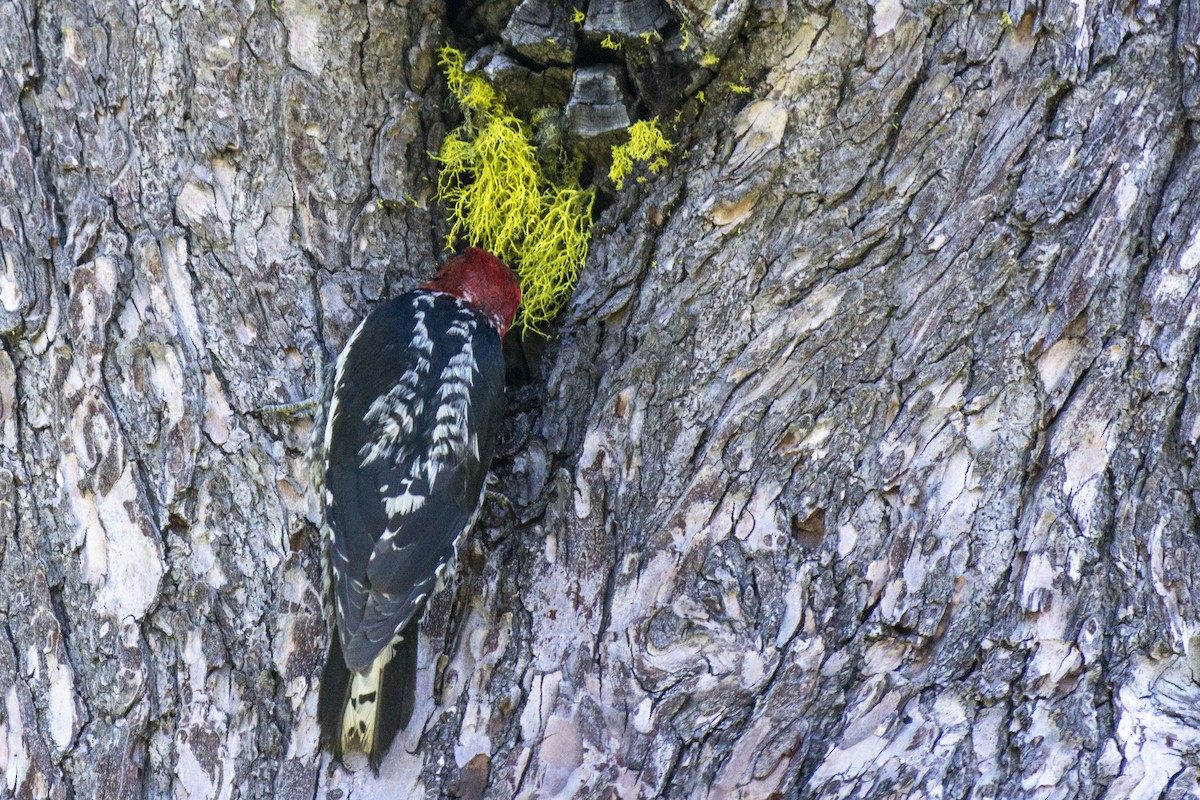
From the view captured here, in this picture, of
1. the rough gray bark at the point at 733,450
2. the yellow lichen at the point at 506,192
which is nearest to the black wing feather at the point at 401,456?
the rough gray bark at the point at 733,450

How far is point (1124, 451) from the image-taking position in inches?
96.1

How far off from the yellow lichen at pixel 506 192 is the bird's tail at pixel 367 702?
3.75ft

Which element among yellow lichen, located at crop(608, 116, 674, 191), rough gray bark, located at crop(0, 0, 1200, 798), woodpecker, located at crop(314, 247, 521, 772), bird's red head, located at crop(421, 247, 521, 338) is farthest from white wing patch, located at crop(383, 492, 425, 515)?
yellow lichen, located at crop(608, 116, 674, 191)

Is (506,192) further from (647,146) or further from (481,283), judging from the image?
(647,146)

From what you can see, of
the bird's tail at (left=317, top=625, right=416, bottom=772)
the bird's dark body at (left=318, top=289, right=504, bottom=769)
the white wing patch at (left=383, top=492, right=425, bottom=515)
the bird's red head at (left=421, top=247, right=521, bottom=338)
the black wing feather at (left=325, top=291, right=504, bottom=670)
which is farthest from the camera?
the bird's red head at (left=421, top=247, right=521, bottom=338)

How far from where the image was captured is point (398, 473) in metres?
3.13

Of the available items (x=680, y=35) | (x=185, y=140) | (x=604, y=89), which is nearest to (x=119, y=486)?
(x=185, y=140)

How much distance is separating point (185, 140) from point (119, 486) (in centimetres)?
94

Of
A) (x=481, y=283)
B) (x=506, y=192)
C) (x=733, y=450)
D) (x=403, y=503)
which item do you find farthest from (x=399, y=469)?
(x=733, y=450)

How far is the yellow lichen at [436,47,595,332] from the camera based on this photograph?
3135 millimetres

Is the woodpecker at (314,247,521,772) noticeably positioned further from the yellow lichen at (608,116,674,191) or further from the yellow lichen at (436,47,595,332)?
the yellow lichen at (608,116,674,191)

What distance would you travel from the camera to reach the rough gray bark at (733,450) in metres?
2.39

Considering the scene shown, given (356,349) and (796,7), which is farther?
(356,349)

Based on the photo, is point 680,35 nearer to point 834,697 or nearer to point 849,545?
point 849,545
